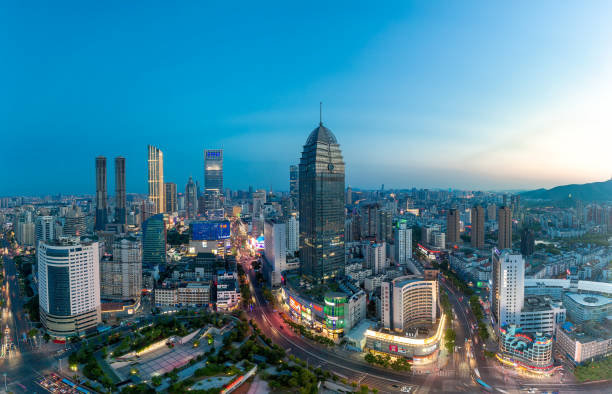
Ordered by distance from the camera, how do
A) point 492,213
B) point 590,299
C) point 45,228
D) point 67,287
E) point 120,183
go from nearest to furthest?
point 67,287 < point 590,299 < point 45,228 < point 492,213 < point 120,183

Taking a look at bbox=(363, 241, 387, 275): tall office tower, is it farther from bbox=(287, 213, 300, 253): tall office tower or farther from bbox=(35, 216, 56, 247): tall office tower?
bbox=(35, 216, 56, 247): tall office tower

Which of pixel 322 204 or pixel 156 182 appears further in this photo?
A: pixel 156 182

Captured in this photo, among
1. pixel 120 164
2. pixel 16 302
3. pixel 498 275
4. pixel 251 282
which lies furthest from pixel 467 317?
pixel 120 164

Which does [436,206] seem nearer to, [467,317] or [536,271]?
[536,271]

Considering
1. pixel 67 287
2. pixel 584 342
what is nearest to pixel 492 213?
pixel 584 342

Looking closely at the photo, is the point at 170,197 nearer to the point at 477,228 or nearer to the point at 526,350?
the point at 477,228

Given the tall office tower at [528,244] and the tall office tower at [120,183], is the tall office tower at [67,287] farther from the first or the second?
the tall office tower at [120,183]

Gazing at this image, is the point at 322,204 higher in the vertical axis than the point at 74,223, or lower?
higher
